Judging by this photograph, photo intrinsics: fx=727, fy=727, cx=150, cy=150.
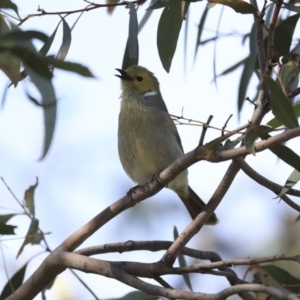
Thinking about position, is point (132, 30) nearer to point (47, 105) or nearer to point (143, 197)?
point (143, 197)

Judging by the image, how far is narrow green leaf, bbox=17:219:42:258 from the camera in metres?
2.93

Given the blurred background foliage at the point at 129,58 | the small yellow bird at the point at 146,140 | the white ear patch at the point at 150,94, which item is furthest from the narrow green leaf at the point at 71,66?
the white ear patch at the point at 150,94

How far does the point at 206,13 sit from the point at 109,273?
1.77 meters

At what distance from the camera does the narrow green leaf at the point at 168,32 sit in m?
2.76

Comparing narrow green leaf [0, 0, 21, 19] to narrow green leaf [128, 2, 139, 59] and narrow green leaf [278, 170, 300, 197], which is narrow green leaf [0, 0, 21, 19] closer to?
narrow green leaf [128, 2, 139, 59]

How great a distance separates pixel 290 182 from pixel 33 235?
110 cm

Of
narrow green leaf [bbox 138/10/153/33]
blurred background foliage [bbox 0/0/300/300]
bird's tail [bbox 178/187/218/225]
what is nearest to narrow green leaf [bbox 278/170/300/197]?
blurred background foliage [bbox 0/0/300/300]

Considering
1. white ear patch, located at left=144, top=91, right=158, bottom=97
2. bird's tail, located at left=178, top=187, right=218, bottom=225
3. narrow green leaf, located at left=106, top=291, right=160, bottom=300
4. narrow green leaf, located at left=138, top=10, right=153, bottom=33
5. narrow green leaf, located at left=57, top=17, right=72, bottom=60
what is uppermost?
white ear patch, located at left=144, top=91, right=158, bottom=97

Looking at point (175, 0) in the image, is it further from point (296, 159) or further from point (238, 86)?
point (238, 86)

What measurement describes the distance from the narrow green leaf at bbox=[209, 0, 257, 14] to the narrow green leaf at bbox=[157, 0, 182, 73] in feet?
1.57

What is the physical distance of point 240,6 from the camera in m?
2.29

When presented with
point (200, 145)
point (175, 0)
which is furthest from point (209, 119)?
point (175, 0)

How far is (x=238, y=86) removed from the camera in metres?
3.75

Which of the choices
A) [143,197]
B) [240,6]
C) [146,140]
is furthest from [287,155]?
[146,140]
